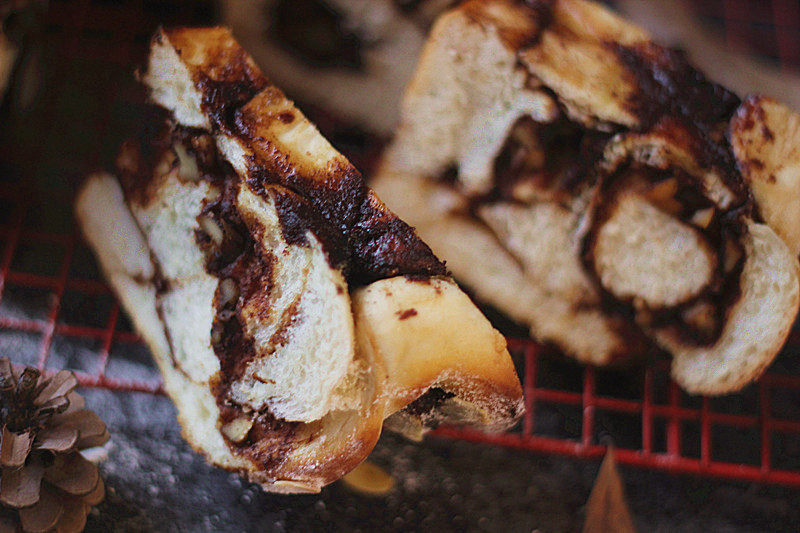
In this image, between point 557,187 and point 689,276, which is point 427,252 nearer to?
point 557,187

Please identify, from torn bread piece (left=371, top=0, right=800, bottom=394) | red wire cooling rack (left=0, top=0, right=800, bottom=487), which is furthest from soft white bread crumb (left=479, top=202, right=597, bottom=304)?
red wire cooling rack (left=0, top=0, right=800, bottom=487)

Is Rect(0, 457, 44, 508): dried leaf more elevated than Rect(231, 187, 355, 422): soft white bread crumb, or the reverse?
Rect(231, 187, 355, 422): soft white bread crumb

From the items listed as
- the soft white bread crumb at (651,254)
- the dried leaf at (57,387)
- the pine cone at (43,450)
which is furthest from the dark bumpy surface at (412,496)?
the soft white bread crumb at (651,254)

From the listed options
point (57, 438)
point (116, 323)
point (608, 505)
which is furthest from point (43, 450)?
point (608, 505)

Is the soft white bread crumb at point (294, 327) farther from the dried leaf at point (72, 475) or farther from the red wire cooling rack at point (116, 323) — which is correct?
the red wire cooling rack at point (116, 323)

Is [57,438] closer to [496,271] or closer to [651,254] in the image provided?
[496,271]

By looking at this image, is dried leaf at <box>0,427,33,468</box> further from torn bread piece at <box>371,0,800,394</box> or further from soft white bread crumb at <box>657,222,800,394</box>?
soft white bread crumb at <box>657,222,800,394</box>

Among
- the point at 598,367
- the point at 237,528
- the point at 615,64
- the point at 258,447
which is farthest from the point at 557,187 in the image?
the point at 237,528
